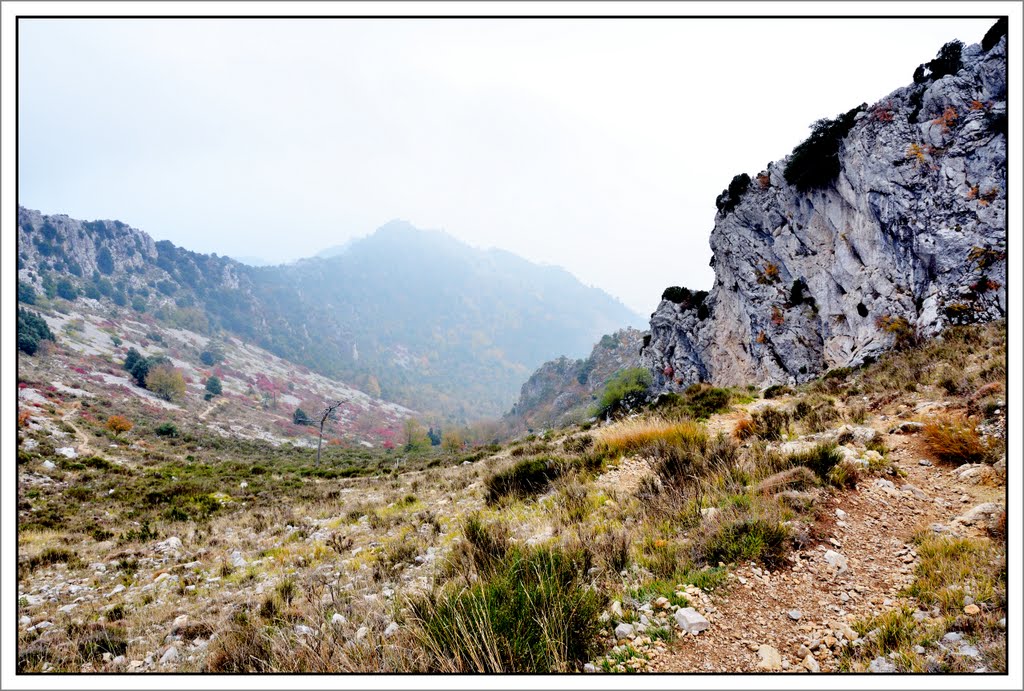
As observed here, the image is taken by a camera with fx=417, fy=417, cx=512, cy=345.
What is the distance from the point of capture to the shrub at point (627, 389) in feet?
154

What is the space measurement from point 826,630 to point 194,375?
119 metres

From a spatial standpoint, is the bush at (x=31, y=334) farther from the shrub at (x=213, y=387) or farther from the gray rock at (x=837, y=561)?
the gray rock at (x=837, y=561)

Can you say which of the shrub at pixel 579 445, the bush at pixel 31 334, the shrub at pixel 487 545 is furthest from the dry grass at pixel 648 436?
the bush at pixel 31 334

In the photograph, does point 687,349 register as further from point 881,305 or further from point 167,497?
point 167,497

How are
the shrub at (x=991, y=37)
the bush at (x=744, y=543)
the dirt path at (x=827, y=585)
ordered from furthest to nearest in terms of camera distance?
1. the shrub at (x=991, y=37)
2. the bush at (x=744, y=543)
3. the dirt path at (x=827, y=585)

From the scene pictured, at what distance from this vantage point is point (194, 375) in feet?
313

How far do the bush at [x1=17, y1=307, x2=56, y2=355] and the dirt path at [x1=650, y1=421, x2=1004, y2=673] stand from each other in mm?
93133

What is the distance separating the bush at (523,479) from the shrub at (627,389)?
3737 cm

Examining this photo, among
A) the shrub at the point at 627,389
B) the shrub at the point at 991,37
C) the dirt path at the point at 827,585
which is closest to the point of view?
the dirt path at the point at 827,585

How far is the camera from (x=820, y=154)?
106 ft

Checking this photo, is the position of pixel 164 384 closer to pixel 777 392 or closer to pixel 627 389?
pixel 627 389

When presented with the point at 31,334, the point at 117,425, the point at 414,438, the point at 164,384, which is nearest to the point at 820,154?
the point at 414,438

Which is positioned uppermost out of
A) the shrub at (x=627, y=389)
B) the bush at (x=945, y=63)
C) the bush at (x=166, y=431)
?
the bush at (x=945, y=63)

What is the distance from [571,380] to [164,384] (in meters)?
91.5
